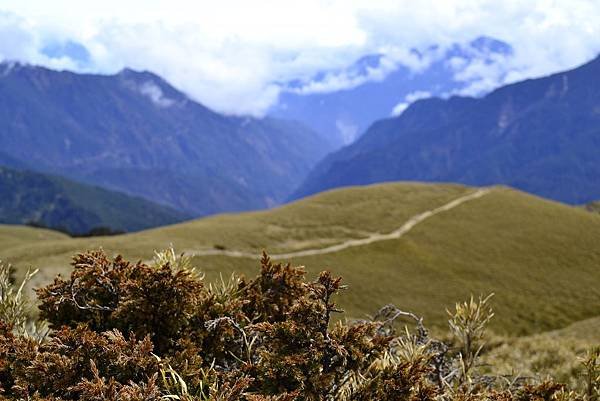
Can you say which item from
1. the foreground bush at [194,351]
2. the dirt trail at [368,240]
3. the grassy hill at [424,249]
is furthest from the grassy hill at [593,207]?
the foreground bush at [194,351]

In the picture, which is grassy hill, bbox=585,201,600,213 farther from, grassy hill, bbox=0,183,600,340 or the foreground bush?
the foreground bush

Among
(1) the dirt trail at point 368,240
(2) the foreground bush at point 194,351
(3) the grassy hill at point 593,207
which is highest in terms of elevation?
(3) the grassy hill at point 593,207

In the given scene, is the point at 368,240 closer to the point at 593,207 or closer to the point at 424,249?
the point at 424,249

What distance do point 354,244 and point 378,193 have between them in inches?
898

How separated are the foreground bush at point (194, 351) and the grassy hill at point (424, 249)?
131 ft

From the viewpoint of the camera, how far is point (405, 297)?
174ft

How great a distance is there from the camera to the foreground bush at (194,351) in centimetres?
479

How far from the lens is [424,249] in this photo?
6769 cm

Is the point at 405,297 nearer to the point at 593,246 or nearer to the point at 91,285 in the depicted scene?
the point at 593,246

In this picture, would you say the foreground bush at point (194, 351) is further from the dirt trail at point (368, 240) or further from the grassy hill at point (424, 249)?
the dirt trail at point (368, 240)

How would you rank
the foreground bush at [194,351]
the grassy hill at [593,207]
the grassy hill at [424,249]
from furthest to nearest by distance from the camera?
the grassy hill at [593,207], the grassy hill at [424,249], the foreground bush at [194,351]

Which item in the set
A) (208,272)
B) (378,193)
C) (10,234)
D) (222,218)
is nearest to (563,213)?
(378,193)

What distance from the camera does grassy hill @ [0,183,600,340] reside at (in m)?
52.1

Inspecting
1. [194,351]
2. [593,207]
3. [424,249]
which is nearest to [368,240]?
[424,249]
